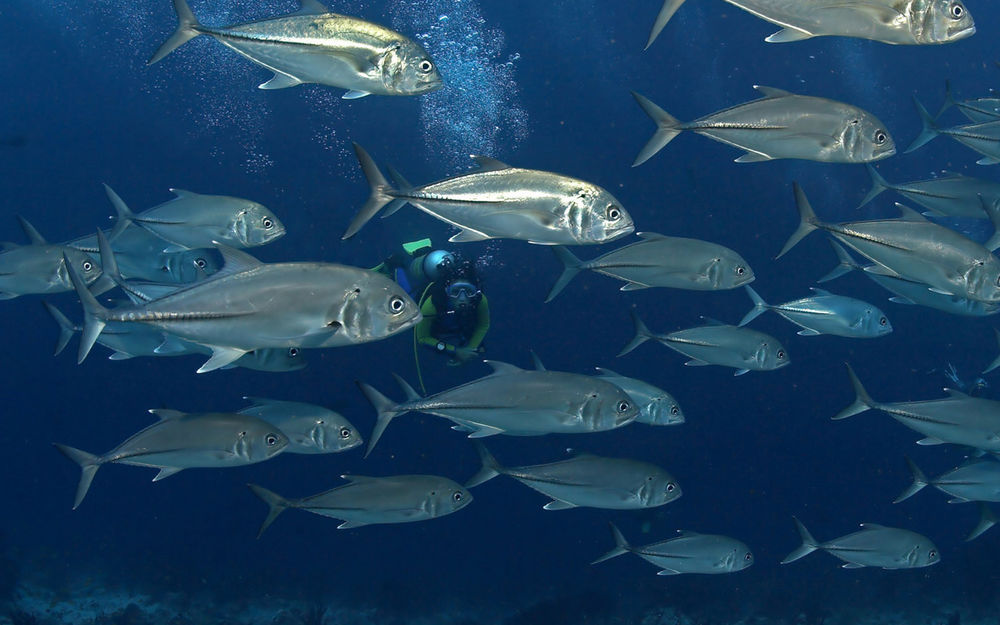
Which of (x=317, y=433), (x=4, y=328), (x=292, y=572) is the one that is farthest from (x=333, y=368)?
(x=4, y=328)

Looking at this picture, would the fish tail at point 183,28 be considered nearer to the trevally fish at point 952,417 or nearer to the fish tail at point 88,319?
the fish tail at point 88,319

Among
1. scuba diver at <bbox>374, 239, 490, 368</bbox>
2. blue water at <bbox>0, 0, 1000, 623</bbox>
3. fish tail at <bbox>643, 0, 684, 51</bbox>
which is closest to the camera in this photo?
fish tail at <bbox>643, 0, 684, 51</bbox>

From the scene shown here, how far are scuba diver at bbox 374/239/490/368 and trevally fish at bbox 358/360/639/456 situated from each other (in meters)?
2.03

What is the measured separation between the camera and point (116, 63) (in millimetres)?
21062

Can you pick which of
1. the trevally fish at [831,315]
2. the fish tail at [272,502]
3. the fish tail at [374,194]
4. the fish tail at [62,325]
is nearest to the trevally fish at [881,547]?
the trevally fish at [831,315]

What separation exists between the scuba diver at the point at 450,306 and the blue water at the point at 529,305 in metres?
7.95

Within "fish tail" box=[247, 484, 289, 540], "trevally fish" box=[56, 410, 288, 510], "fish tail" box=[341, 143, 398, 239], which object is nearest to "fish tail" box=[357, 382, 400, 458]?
"trevally fish" box=[56, 410, 288, 510]

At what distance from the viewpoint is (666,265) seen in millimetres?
4227

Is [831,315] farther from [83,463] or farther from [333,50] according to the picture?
[83,463]

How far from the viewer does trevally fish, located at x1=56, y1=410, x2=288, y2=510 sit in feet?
12.3

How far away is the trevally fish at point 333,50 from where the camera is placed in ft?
9.87

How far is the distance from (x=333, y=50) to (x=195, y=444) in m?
2.50

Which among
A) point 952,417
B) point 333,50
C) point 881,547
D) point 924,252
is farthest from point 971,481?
point 333,50

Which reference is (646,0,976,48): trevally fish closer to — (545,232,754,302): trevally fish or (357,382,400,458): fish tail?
(545,232,754,302): trevally fish
